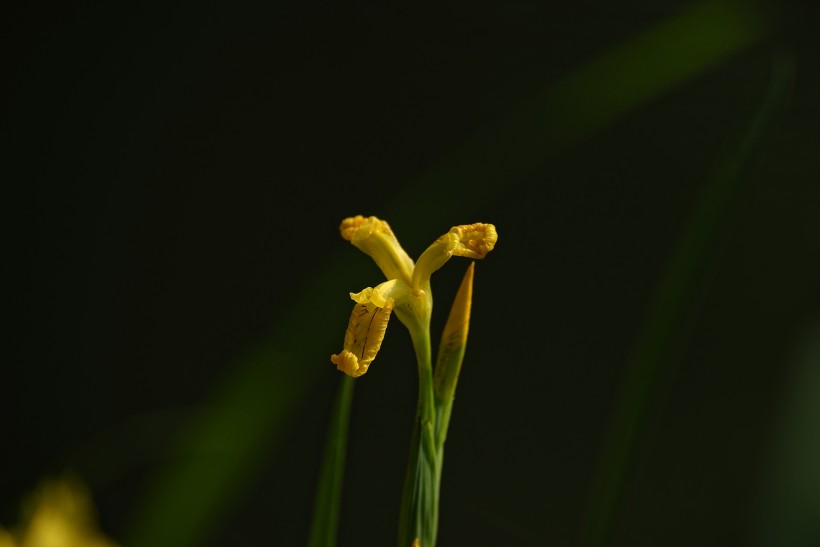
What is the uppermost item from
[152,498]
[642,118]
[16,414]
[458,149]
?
[642,118]

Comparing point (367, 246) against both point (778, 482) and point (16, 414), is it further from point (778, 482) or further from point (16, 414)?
point (16, 414)

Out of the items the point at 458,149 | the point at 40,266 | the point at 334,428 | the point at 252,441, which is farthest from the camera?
the point at 40,266

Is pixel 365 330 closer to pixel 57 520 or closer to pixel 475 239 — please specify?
pixel 475 239

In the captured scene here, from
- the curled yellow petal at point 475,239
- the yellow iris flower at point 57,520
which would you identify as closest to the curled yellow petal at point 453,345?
the curled yellow petal at point 475,239

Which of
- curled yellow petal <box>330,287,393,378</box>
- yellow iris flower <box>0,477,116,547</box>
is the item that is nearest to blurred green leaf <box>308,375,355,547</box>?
curled yellow petal <box>330,287,393,378</box>

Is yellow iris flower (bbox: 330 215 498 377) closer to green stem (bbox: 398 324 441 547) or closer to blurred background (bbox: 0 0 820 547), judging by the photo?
green stem (bbox: 398 324 441 547)

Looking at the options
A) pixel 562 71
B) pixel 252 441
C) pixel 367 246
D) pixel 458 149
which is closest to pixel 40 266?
pixel 458 149
